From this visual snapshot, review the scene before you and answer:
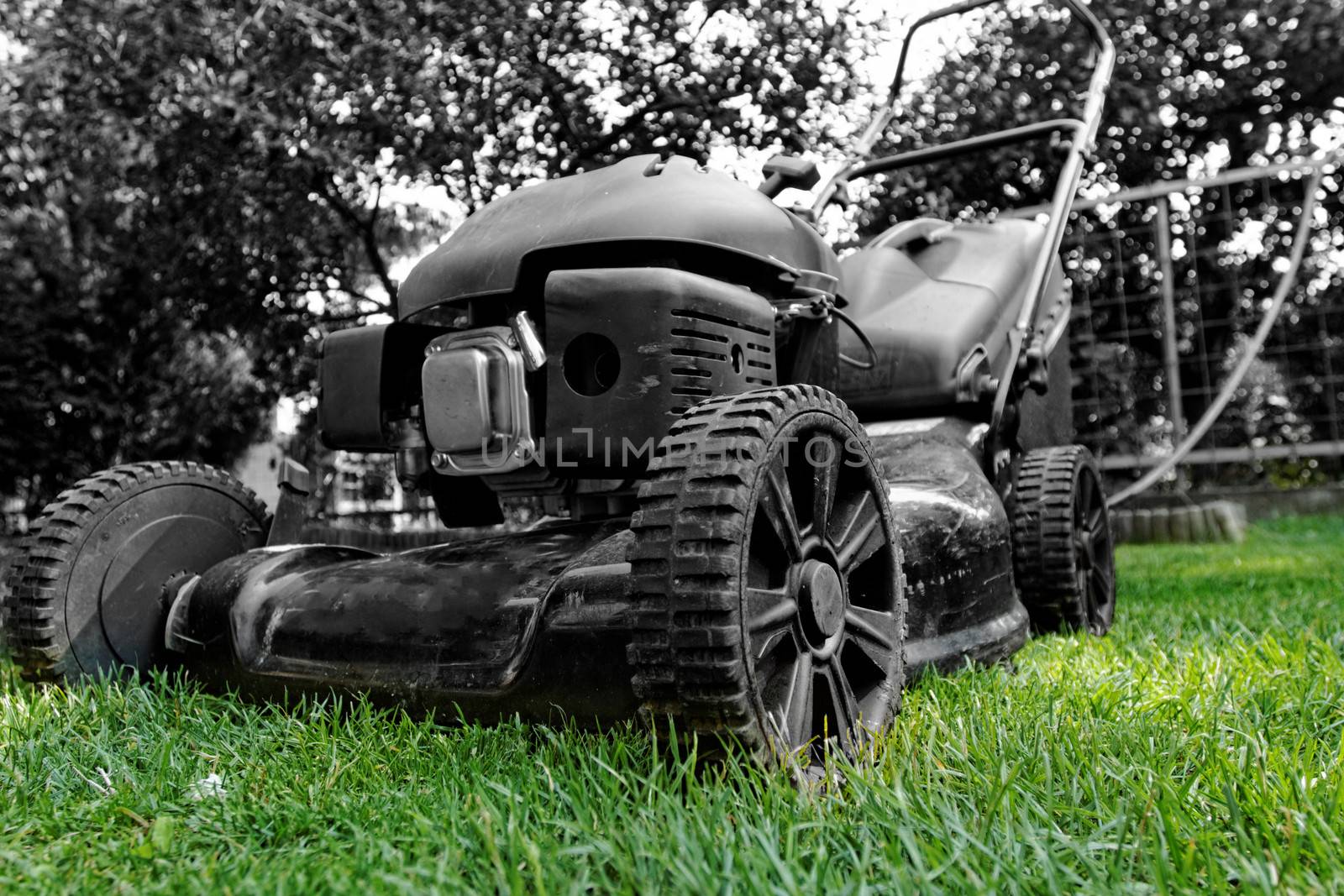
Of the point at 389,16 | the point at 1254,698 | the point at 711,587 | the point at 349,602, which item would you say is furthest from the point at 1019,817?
the point at 389,16

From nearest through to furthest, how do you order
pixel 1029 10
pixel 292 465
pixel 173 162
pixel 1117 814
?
1. pixel 1117 814
2. pixel 292 465
3. pixel 173 162
4. pixel 1029 10

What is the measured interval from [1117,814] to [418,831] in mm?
774

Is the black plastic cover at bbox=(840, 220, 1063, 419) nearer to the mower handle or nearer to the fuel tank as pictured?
the mower handle

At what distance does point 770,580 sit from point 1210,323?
6944 millimetres

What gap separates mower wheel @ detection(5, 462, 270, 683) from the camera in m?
2.09

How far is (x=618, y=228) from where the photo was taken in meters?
1.80

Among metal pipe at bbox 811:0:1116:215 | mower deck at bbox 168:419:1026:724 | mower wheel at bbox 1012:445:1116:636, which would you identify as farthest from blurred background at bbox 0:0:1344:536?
mower deck at bbox 168:419:1026:724

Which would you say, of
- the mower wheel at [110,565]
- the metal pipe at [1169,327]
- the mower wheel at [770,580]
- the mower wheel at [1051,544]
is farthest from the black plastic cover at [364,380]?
the metal pipe at [1169,327]

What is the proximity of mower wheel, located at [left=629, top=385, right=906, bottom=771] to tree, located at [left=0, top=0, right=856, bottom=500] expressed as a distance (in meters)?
3.75

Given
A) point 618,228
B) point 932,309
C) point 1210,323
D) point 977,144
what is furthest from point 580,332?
point 1210,323

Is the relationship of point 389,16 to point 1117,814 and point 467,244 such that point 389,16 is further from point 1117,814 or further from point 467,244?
point 1117,814

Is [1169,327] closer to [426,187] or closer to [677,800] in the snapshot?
[426,187]

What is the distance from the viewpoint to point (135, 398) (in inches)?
261

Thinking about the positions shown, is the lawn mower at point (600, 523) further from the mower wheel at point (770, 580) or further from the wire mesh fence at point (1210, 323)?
the wire mesh fence at point (1210, 323)
